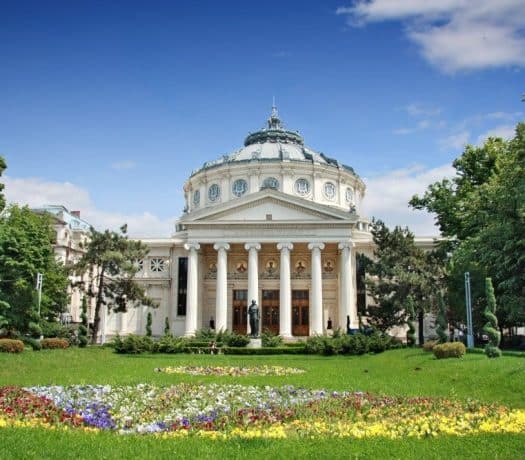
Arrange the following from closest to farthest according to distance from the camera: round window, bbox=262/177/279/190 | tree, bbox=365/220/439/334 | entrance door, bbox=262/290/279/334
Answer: tree, bbox=365/220/439/334 → entrance door, bbox=262/290/279/334 → round window, bbox=262/177/279/190

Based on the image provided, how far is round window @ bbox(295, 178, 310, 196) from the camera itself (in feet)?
219

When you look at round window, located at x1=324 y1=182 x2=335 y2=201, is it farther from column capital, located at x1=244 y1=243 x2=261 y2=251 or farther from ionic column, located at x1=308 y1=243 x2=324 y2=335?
column capital, located at x1=244 y1=243 x2=261 y2=251

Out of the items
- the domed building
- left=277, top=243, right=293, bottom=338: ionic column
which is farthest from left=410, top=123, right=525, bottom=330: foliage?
left=277, top=243, right=293, bottom=338: ionic column

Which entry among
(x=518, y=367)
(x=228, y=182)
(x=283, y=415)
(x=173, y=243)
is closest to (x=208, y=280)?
(x=173, y=243)

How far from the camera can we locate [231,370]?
25141mm

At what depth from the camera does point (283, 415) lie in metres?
12.5

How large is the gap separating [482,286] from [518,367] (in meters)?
22.3

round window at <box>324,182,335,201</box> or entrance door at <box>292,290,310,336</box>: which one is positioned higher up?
round window at <box>324,182,335,201</box>

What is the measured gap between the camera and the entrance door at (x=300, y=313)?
5869 cm

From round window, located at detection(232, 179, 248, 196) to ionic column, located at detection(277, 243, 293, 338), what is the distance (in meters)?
14.0

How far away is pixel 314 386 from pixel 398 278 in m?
29.0

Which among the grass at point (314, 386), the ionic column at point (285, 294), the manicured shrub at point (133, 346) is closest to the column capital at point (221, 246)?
the ionic column at point (285, 294)

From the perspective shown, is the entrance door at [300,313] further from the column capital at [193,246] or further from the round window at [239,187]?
the round window at [239,187]

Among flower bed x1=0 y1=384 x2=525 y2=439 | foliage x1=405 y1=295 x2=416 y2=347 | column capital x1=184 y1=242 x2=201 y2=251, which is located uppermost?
column capital x1=184 y1=242 x2=201 y2=251
